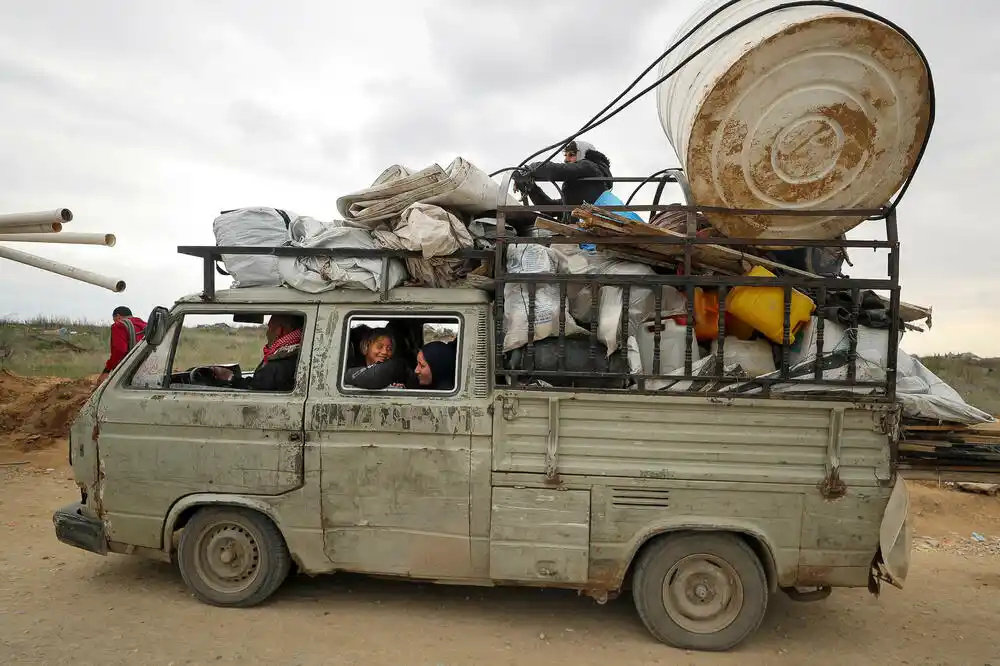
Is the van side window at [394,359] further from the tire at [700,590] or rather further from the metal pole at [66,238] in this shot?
the metal pole at [66,238]

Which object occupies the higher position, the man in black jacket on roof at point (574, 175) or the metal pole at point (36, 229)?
the man in black jacket on roof at point (574, 175)

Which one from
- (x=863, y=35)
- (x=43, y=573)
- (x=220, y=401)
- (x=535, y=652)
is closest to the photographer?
(x=863, y=35)

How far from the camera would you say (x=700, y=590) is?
3.72 meters

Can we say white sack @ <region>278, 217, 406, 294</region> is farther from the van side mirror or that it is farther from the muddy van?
the van side mirror

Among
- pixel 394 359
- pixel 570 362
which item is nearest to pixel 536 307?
pixel 570 362

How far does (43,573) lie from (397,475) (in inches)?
115

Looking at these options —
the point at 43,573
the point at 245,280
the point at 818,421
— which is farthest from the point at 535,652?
the point at 43,573

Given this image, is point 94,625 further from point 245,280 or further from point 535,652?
point 535,652

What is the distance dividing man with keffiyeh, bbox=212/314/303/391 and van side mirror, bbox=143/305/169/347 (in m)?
0.53

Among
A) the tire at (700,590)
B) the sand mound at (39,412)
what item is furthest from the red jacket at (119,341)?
the tire at (700,590)

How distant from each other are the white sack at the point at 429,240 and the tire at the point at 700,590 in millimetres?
2020

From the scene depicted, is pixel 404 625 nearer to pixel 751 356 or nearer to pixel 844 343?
pixel 751 356

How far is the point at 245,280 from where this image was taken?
13.9ft

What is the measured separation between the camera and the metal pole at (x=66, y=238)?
19.7 feet
